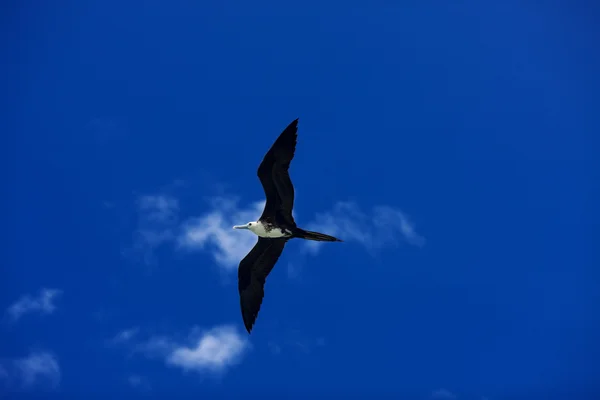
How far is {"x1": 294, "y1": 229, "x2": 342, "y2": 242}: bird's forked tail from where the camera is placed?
1845 centimetres

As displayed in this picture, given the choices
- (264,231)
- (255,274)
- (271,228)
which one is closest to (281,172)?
(271,228)

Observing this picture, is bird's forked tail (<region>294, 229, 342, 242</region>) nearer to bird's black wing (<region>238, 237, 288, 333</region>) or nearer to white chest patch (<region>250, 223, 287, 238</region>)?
white chest patch (<region>250, 223, 287, 238</region>)

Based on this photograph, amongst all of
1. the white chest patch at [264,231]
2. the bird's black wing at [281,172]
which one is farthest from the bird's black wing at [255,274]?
the bird's black wing at [281,172]

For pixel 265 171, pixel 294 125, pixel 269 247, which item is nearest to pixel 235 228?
pixel 269 247

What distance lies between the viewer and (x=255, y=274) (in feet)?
67.2

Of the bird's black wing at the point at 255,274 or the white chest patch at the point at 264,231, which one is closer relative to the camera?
the white chest patch at the point at 264,231

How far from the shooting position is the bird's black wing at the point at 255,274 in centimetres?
2025

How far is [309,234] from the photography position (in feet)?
62.1

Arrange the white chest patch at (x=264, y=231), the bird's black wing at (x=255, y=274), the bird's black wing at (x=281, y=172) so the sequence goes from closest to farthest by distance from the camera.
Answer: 1. the bird's black wing at (x=281, y=172)
2. the white chest patch at (x=264, y=231)
3. the bird's black wing at (x=255, y=274)

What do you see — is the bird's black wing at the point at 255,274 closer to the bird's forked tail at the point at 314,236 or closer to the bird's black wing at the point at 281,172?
the bird's forked tail at the point at 314,236

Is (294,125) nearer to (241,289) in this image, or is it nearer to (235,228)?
(235,228)

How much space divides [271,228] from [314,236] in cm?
143

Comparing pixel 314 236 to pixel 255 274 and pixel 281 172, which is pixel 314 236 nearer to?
pixel 281 172

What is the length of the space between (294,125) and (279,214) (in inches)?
107
